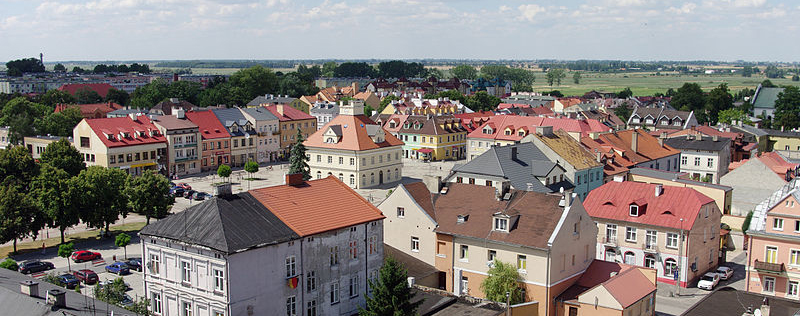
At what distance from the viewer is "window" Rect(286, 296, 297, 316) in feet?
88.9

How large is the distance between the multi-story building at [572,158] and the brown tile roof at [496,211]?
1633 cm

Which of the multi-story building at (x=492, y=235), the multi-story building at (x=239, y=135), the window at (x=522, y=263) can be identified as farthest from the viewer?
the multi-story building at (x=239, y=135)

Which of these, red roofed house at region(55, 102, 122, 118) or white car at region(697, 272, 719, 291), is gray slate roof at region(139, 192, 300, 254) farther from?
red roofed house at region(55, 102, 122, 118)

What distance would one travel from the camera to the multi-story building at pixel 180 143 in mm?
74562

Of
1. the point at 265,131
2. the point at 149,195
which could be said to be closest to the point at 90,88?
the point at 265,131

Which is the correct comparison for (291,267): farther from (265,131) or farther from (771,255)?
(265,131)

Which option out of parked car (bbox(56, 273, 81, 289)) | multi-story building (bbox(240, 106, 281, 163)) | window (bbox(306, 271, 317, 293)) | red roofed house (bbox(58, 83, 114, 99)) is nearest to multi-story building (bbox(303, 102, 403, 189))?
multi-story building (bbox(240, 106, 281, 163))

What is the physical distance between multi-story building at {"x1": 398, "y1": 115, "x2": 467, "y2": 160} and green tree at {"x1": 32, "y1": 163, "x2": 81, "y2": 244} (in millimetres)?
51535

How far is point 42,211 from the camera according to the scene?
45.4m

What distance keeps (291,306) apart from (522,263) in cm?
1214

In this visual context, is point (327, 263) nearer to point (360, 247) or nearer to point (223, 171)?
point (360, 247)

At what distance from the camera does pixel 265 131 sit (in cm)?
8781

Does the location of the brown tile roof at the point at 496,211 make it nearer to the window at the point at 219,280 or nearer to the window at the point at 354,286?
the window at the point at 354,286

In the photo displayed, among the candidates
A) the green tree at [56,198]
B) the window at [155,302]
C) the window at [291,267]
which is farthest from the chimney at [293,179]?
the green tree at [56,198]
